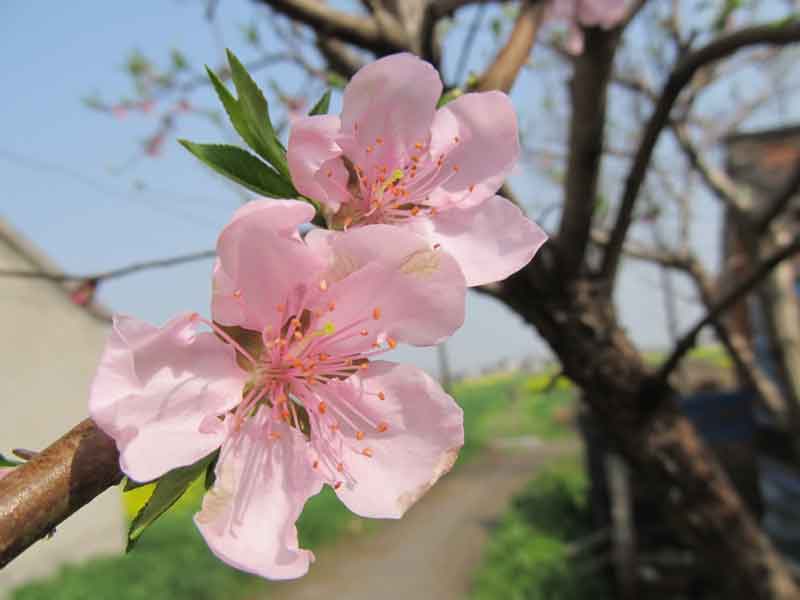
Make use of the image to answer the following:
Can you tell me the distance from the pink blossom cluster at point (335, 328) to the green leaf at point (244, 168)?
0.13ft

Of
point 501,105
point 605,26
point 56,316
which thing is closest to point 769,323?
point 605,26

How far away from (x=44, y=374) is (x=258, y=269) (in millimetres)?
9154

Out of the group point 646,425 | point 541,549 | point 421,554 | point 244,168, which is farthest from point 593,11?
point 421,554

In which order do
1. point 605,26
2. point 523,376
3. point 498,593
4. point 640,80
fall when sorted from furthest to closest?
1. point 523,376
2. point 498,593
3. point 640,80
4. point 605,26

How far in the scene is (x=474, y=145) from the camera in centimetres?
64

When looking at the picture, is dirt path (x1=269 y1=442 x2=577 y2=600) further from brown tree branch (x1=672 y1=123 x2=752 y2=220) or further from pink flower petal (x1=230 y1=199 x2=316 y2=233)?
pink flower petal (x1=230 y1=199 x2=316 y2=233)

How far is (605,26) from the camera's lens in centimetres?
143

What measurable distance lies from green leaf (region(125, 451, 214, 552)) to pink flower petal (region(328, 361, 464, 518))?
0.41 feet

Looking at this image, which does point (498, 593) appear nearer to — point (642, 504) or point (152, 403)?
point (642, 504)

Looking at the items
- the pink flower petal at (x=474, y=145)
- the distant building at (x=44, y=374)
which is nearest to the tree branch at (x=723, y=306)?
the pink flower petal at (x=474, y=145)

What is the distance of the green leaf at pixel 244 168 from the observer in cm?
58

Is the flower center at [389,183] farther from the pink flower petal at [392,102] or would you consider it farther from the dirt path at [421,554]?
the dirt path at [421,554]

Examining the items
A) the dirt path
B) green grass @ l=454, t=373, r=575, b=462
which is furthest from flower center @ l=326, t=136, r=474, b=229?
green grass @ l=454, t=373, r=575, b=462

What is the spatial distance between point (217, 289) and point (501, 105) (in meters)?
0.30
